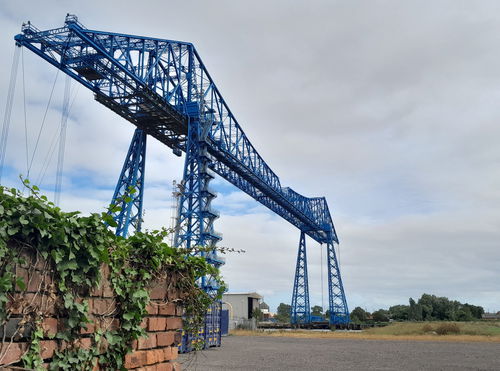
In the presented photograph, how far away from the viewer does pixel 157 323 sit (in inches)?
137

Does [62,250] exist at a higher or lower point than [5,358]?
higher

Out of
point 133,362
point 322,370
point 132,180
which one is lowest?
point 322,370

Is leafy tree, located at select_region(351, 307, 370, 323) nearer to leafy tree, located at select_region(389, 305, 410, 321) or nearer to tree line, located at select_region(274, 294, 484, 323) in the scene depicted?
tree line, located at select_region(274, 294, 484, 323)

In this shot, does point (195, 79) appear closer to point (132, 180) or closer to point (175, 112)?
point (175, 112)

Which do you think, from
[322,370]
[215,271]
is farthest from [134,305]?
[322,370]

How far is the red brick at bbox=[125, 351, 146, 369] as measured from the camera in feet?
10.3

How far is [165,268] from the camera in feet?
11.9

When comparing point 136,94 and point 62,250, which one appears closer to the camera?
point 62,250

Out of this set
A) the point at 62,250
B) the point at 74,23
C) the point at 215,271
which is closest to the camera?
the point at 62,250

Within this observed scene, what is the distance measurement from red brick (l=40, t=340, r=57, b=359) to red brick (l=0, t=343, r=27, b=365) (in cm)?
11

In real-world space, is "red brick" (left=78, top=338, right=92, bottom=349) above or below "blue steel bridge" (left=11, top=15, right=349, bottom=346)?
below

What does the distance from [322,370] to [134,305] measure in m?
10.8

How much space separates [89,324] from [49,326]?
34 cm

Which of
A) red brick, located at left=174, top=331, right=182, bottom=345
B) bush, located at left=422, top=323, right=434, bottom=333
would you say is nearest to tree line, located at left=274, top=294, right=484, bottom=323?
bush, located at left=422, top=323, right=434, bottom=333
